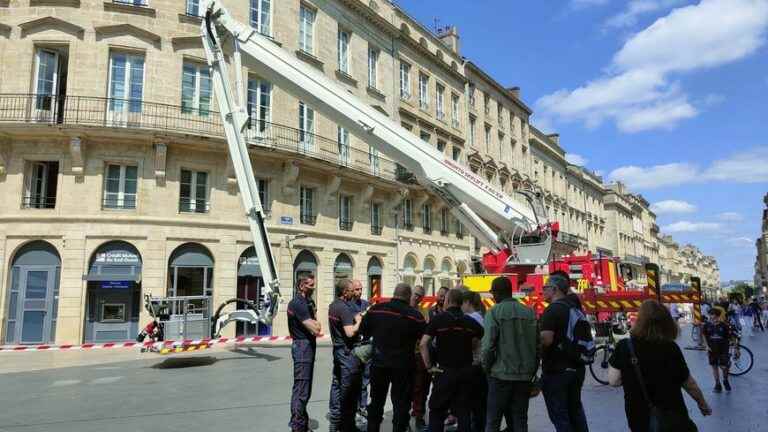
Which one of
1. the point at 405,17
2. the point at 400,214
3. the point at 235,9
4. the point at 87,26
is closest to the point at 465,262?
the point at 400,214

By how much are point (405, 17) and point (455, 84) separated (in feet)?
19.0

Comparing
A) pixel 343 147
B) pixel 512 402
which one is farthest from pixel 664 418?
pixel 343 147

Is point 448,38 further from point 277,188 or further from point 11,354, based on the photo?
point 11,354

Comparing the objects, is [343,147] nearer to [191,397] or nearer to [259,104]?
[259,104]

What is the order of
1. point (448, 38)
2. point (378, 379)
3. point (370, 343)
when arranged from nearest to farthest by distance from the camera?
point (378, 379)
point (370, 343)
point (448, 38)

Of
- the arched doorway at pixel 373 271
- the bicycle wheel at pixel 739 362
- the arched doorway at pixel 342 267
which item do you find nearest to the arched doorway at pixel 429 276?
the arched doorway at pixel 373 271

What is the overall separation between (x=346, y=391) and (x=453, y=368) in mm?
1353

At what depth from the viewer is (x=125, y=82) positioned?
18328 millimetres

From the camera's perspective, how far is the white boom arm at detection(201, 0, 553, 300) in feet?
39.5

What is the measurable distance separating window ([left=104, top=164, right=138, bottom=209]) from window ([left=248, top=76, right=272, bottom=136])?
4.55m

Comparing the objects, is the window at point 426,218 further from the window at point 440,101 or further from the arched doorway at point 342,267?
the arched doorway at point 342,267

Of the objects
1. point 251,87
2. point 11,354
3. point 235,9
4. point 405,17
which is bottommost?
point 11,354

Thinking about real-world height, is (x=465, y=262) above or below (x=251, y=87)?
below

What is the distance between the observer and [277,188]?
20.6 metres
